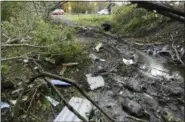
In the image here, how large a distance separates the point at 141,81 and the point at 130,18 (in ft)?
13.0

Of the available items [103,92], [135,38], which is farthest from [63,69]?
[135,38]

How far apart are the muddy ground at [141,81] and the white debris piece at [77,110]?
0.38 feet

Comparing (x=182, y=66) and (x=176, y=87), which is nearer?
(x=176, y=87)

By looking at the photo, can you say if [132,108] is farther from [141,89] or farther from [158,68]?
[158,68]

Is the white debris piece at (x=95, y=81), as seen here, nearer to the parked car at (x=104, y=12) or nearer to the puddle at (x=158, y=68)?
the puddle at (x=158, y=68)

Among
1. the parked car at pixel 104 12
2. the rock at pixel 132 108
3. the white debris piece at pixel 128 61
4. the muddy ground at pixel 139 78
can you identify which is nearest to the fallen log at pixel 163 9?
the muddy ground at pixel 139 78

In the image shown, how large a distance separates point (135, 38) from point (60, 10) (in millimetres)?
2363

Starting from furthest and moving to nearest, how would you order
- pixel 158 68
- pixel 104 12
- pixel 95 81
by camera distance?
pixel 104 12
pixel 158 68
pixel 95 81

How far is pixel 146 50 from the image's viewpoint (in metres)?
5.86

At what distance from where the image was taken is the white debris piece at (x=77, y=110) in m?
2.52

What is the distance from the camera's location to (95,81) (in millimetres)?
3855

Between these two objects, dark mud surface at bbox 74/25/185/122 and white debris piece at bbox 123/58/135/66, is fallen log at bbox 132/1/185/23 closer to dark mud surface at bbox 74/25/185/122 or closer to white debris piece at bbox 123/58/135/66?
dark mud surface at bbox 74/25/185/122

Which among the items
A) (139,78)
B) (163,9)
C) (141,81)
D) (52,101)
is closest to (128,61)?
(139,78)

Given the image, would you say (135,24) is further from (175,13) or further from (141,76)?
(175,13)
